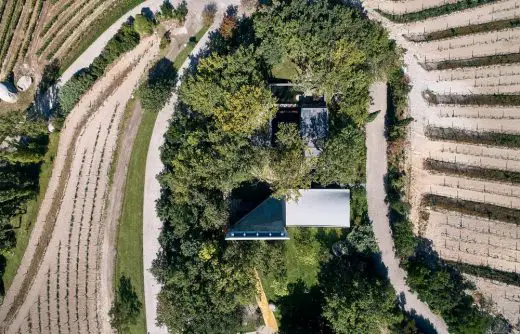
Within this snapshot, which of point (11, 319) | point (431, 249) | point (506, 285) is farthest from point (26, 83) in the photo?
point (506, 285)

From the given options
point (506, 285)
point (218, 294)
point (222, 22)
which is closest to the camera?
point (218, 294)

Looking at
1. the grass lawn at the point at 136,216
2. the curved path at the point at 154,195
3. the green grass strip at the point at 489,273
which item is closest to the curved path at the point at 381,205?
the green grass strip at the point at 489,273

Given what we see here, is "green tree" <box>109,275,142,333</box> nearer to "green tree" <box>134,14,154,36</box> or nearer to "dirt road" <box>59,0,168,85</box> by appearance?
"dirt road" <box>59,0,168,85</box>

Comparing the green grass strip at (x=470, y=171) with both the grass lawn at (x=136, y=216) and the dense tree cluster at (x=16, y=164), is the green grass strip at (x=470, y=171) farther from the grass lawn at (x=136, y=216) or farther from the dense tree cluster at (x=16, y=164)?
the dense tree cluster at (x=16, y=164)

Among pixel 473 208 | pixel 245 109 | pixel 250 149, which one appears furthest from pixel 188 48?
pixel 473 208

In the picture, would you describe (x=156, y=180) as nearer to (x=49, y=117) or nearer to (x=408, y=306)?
(x=49, y=117)

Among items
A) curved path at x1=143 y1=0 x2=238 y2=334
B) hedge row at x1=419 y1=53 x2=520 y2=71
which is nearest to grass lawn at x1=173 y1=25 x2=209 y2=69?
curved path at x1=143 y1=0 x2=238 y2=334
